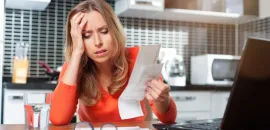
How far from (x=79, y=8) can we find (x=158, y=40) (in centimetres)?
209

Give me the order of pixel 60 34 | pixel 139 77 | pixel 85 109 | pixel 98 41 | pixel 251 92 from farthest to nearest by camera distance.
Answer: pixel 60 34 → pixel 85 109 → pixel 98 41 → pixel 139 77 → pixel 251 92

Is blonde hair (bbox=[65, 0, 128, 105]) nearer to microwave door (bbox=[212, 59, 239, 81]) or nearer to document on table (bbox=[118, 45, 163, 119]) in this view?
document on table (bbox=[118, 45, 163, 119])

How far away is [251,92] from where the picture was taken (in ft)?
2.19

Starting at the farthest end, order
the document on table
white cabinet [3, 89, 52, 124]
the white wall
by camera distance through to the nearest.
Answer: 1. the white wall
2. white cabinet [3, 89, 52, 124]
3. the document on table

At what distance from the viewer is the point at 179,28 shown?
3455mm

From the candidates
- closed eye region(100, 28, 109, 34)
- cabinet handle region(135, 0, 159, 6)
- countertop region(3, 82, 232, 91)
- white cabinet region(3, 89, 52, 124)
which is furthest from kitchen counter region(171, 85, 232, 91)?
closed eye region(100, 28, 109, 34)

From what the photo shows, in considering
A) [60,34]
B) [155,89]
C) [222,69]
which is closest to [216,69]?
[222,69]

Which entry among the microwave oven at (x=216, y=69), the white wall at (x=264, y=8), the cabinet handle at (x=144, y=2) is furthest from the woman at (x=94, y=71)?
the white wall at (x=264, y=8)

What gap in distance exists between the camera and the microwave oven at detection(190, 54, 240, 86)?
3086 millimetres

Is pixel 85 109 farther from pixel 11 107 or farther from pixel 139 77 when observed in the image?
pixel 11 107

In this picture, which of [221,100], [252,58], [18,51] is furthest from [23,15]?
[252,58]

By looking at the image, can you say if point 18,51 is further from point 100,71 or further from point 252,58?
point 252,58

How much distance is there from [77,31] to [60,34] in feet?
5.80

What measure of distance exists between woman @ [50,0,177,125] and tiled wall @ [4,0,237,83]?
1632 millimetres
